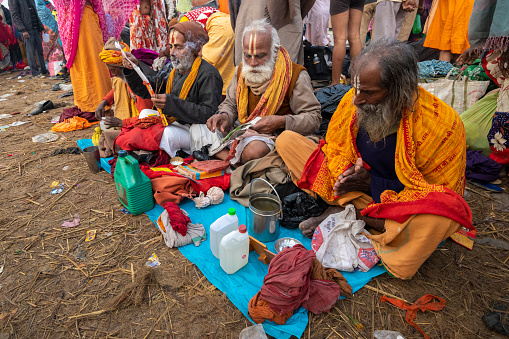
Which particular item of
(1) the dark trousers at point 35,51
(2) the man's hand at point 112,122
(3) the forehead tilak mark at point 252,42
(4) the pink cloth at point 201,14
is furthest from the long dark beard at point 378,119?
(1) the dark trousers at point 35,51

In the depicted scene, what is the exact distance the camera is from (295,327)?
178cm

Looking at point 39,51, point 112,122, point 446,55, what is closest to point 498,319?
point 112,122

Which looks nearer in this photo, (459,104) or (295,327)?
(295,327)

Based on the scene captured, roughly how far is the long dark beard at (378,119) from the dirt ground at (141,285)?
3.48 feet

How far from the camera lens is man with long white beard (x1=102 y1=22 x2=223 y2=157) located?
341 centimetres

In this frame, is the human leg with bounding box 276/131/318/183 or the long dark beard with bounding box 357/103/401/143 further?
the human leg with bounding box 276/131/318/183

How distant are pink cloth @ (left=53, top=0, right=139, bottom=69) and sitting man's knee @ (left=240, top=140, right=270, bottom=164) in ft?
14.1

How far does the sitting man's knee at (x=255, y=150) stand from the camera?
3154mm

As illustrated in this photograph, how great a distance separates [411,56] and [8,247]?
11.2 ft

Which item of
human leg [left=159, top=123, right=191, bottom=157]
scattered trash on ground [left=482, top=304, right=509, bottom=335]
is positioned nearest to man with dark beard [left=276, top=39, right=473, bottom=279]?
scattered trash on ground [left=482, top=304, right=509, bottom=335]

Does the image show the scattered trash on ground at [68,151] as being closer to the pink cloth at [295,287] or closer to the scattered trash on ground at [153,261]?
the scattered trash on ground at [153,261]

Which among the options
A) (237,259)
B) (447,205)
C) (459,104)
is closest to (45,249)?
(237,259)

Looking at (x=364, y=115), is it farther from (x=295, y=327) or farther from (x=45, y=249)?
(x=45, y=249)

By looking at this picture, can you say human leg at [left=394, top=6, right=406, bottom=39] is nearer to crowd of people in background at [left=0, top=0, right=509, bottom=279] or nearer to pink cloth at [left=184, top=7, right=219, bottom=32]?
crowd of people in background at [left=0, top=0, right=509, bottom=279]
